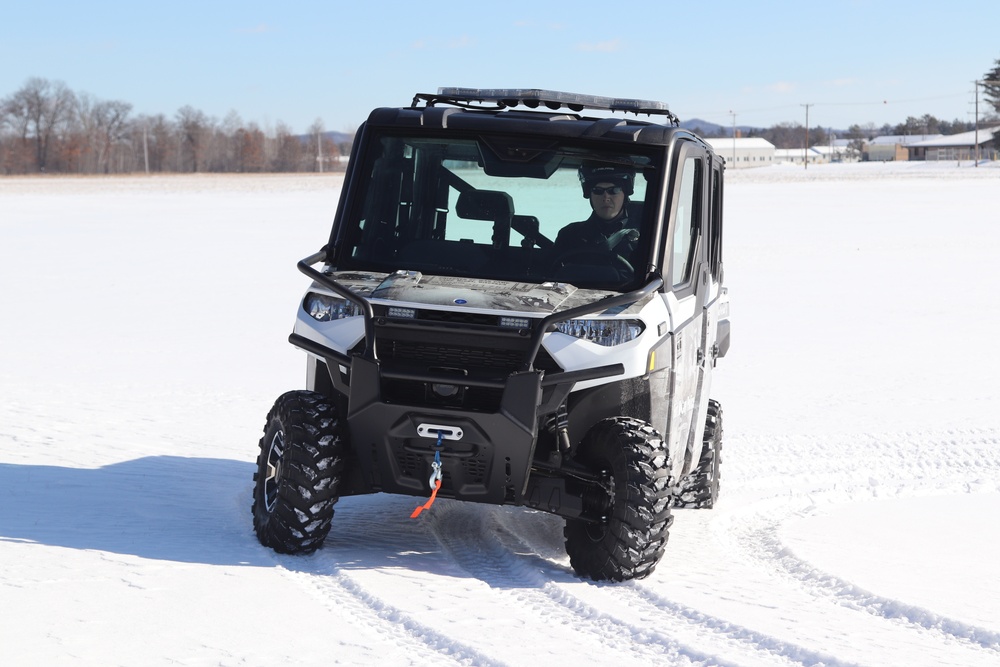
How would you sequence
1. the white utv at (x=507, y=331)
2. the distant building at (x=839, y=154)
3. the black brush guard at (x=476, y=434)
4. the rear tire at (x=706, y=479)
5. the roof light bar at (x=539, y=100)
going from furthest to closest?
the distant building at (x=839, y=154)
the rear tire at (x=706, y=479)
the roof light bar at (x=539, y=100)
the white utv at (x=507, y=331)
the black brush guard at (x=476, y=434)

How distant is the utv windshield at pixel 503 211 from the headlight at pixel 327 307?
1.08ft

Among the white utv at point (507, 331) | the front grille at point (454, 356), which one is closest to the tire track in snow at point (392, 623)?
the white utv at point (507, 331)

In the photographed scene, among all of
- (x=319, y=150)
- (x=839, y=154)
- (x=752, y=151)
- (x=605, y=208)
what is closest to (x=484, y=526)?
(x=605, y=208)

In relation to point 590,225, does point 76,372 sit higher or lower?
lower

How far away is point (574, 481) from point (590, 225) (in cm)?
124

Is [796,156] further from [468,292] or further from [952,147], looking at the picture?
[468,292]

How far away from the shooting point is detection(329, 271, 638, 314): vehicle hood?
5340mm

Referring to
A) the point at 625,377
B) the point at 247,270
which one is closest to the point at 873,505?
the point at 625,377

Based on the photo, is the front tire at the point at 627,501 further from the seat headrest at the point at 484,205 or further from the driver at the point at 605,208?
the seat headrest at the point at 484,205

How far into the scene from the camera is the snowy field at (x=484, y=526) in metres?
4.64

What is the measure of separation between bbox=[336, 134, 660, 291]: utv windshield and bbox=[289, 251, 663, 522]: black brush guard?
444 millimetres

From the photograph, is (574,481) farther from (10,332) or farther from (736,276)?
(736,276)

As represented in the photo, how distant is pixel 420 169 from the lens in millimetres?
6168

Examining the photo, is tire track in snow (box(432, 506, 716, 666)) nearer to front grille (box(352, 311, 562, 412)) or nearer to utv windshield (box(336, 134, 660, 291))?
front grille (box(352, 311, 562, 412))
